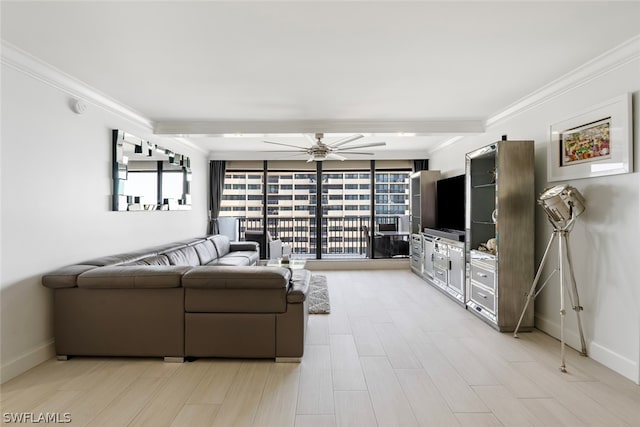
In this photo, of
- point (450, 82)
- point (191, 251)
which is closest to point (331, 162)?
point (191, 251)

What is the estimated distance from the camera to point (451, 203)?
5484 millimetres

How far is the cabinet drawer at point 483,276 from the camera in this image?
12.1 feet

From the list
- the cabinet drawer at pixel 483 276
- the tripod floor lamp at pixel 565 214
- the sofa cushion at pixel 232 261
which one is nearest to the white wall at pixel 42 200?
the sofa cushion at pixel 232 261

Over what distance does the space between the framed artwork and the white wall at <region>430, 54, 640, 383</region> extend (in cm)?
6

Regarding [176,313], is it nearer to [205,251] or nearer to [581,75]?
[205,251]

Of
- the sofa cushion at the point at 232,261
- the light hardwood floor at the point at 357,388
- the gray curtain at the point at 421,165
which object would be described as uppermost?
the gray curtain at the point at 421,165

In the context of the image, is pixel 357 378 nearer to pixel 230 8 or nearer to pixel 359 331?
pixel 359 331

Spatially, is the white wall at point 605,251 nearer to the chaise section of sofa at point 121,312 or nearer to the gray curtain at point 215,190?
the chaise section of sofa at point 121,312

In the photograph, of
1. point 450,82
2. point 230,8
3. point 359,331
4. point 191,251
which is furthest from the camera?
point 191,251

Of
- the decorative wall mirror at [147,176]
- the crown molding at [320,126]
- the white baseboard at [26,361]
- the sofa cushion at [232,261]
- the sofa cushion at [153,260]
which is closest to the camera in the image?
the white baseboard at [26,361]

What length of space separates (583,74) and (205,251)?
5.16m

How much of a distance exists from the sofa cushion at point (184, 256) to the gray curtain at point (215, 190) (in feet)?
7.09

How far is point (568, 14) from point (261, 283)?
285cm

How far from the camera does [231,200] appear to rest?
7.36 m
